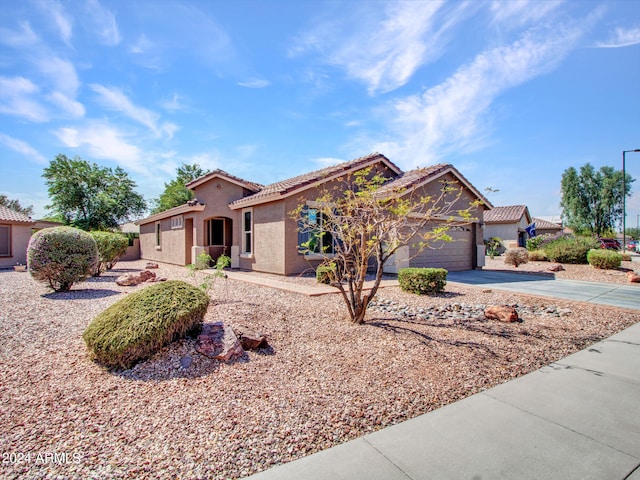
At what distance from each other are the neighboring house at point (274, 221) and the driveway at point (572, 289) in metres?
2.27

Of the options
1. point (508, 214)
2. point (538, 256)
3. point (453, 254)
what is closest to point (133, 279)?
point (453, 254)

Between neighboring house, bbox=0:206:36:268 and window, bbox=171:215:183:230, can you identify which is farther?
window, bbox=171:215:183:230

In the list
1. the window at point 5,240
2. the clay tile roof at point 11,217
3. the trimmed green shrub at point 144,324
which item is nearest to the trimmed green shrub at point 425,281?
the trimmed green shrub at point 144,324

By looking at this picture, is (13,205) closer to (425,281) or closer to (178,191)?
(178,191)

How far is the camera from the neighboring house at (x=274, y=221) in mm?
12828

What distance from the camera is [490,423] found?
312cm

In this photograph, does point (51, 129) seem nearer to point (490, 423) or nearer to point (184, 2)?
point (184, 2)

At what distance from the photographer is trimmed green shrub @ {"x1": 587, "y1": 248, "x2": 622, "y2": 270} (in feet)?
50.4

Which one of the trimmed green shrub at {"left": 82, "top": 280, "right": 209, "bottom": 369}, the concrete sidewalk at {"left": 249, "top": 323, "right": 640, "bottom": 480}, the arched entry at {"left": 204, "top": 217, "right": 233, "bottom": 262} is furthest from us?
the arched entry at {"left": 204, "top": 217, "right": 233, "bottom": 262}

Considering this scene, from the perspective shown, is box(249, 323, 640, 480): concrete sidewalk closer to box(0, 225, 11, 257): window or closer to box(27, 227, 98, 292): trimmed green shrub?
box(27, 227, 98, 292): trimmed green shrub

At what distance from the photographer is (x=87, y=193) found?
31312 mm

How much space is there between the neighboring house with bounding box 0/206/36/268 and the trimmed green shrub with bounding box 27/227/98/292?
13785 mm

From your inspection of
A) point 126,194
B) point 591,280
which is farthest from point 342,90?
point 126,194

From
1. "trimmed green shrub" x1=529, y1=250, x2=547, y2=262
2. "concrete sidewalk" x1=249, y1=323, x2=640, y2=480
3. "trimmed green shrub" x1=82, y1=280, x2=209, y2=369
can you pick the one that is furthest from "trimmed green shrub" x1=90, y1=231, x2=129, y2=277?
"trimmed green shrub" x1=529, y1=250, x2=547, y2=262
